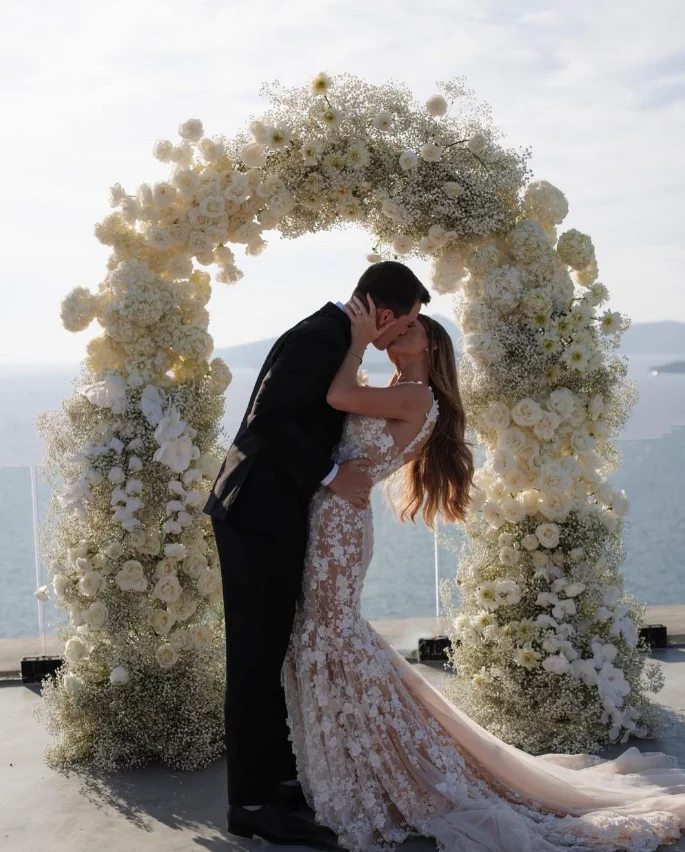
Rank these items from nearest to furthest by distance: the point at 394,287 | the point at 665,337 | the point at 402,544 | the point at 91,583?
the point at 394,287 < the point at 91,583 < the point at 402,544 < the point at 665,337

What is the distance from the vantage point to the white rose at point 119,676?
4.43 metres

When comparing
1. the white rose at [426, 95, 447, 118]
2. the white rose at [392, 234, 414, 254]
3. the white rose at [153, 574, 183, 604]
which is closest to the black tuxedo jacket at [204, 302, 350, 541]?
the white rose at [153, 574, 183, 604]

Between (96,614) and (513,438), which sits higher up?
(513,438)

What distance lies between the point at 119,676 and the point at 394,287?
7.18ft

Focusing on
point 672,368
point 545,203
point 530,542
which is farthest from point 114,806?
point 672,368

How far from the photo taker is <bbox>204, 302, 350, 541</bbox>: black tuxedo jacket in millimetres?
3471

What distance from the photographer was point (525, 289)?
4.66m

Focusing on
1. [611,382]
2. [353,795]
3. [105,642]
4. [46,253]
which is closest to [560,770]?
[353,795]

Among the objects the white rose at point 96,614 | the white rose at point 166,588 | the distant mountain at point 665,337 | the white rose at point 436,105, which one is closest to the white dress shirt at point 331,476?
the white rose at point 166,588

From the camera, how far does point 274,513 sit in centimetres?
352

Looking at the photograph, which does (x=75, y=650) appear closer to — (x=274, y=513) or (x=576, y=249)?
(x=274, y=513)

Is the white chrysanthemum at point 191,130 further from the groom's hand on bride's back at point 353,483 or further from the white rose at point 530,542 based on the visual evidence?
the white rose at point 530,542

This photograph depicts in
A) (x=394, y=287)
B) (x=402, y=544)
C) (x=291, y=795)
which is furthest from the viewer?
(x=402, y=544)

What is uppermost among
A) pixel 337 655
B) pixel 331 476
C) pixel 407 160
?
pixel 407 160
